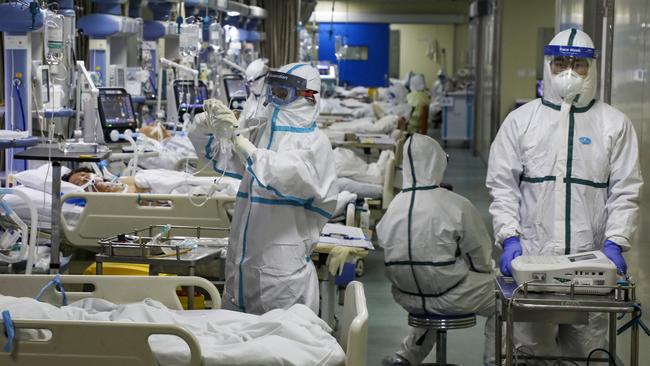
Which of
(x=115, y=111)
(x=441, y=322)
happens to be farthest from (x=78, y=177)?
(x=441, y=322)

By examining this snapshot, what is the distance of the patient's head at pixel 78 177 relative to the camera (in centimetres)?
630

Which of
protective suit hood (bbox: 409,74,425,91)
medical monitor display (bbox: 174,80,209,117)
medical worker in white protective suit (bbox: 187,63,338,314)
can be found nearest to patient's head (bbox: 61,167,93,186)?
medical worker in white protective suit (bbox: 187,63,338,314)

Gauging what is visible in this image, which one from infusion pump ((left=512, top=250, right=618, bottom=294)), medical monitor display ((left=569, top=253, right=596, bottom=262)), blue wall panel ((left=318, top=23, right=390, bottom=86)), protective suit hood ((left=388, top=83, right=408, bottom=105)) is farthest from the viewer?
blue wall panel ((left=318, top=23, right=390, bottom=86))

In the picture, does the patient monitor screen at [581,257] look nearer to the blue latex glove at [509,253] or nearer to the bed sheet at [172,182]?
the blue latex glove at [509,253]

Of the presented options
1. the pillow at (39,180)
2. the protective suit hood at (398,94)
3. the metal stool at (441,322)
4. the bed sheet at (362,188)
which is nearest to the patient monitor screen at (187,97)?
the bed sheet at (362,188)

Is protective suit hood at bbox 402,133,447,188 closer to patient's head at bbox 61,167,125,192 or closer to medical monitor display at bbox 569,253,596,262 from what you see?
medical monitor display at bbox 569,253,596,262

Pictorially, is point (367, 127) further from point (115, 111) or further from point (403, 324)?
point (403, 324)

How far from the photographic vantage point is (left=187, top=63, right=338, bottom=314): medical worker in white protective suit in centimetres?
427

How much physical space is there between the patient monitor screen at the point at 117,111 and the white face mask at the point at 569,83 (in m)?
4.13

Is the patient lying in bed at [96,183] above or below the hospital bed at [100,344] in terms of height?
above

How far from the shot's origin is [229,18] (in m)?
13.4

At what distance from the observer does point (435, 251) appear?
207 inches

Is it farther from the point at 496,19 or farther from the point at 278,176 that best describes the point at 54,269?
the point at 496,19

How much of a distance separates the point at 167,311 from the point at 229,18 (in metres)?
10.3
